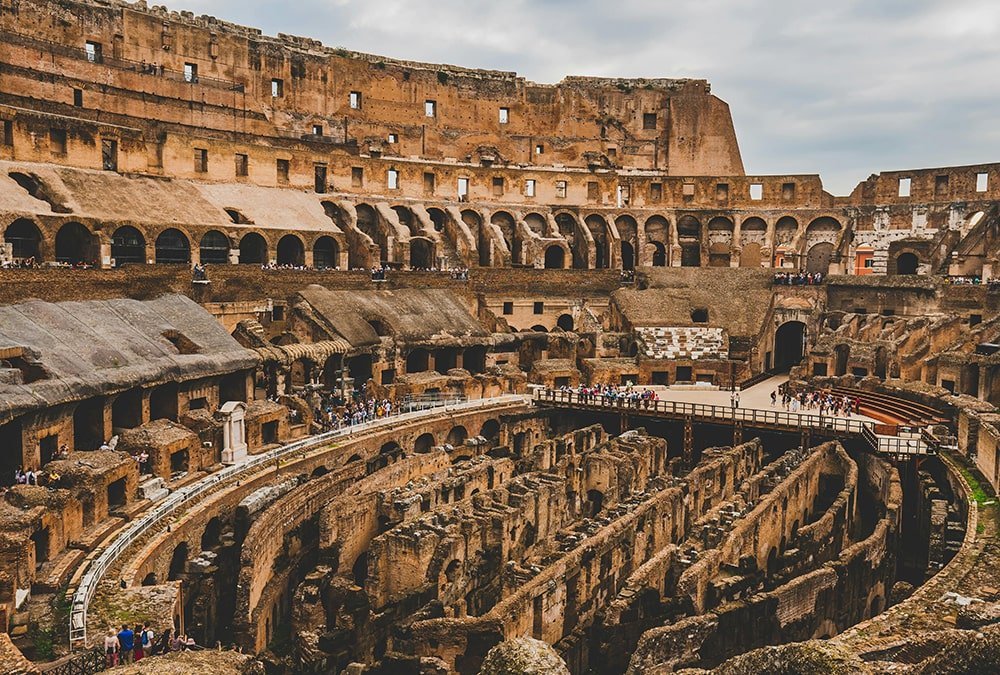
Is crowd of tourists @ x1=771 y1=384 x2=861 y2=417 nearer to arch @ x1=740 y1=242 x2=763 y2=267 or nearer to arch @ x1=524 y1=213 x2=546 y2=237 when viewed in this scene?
arch @ x1=740 y1=242 x2=763 y2=267

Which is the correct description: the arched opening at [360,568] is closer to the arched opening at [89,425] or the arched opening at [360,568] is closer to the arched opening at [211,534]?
the arched opening at [211,534]

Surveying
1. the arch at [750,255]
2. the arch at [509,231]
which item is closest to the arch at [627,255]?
the arch at [750,255]

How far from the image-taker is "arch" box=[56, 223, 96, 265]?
107 ft

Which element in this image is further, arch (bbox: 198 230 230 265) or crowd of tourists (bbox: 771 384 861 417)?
arch (bbox: 198 230 230 265)

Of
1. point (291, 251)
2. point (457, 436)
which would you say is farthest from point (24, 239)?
point (457, 436)

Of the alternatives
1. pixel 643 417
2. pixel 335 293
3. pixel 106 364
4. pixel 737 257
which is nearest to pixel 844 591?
pixel 643 417

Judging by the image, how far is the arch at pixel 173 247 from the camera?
117 feet

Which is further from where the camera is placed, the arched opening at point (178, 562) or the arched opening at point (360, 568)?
the arched opening at point (360, 568)

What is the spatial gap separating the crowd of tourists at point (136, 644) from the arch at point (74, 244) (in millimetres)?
22816

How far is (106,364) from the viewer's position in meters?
22.7

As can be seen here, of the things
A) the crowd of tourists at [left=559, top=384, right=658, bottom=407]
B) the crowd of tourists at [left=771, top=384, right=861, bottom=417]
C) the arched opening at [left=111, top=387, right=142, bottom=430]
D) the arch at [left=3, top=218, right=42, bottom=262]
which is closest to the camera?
the arched opening at [left=111, top=387, right=142, bottom=430]

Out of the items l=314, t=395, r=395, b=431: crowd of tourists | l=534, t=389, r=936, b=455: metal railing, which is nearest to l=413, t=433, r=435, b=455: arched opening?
l=314, t=395, r=395, b=431: crowd of tourists

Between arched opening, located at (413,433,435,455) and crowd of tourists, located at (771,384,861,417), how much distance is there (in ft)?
46.5

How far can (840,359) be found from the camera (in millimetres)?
38375
